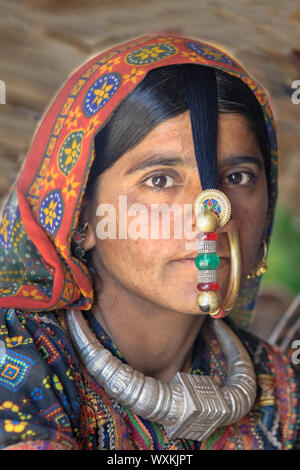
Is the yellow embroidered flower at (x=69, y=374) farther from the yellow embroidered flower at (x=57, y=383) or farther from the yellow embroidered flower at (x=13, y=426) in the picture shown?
the yellow embroidered flower at (x=13, y=426)

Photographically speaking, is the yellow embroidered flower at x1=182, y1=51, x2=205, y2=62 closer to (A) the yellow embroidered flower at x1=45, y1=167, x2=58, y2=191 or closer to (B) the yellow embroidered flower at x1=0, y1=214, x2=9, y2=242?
(A) the yellow embroidered flower at x1=45, y1=167, x2=58, y2=191

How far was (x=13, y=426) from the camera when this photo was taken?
1.26 m

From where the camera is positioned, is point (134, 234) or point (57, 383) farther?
point (134, 234)

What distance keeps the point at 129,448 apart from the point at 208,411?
222mm

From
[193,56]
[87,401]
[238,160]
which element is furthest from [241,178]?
[87,401]

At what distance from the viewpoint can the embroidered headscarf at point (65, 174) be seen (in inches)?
61.9

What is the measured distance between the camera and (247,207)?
1.67 meters

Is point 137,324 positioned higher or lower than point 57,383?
higher

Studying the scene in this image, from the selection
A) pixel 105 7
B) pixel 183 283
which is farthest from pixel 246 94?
pixel 105 7

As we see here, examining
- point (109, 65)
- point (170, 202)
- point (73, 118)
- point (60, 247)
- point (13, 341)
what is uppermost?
point (109, 65)

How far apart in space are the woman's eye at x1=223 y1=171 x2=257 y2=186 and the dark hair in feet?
0.46

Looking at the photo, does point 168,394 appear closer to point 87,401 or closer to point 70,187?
point 87,401

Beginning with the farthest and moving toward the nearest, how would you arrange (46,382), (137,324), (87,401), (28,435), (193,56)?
(137,324), (193,56), (87,401), (46,382), (28,435)

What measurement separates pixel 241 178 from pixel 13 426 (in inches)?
33.8
